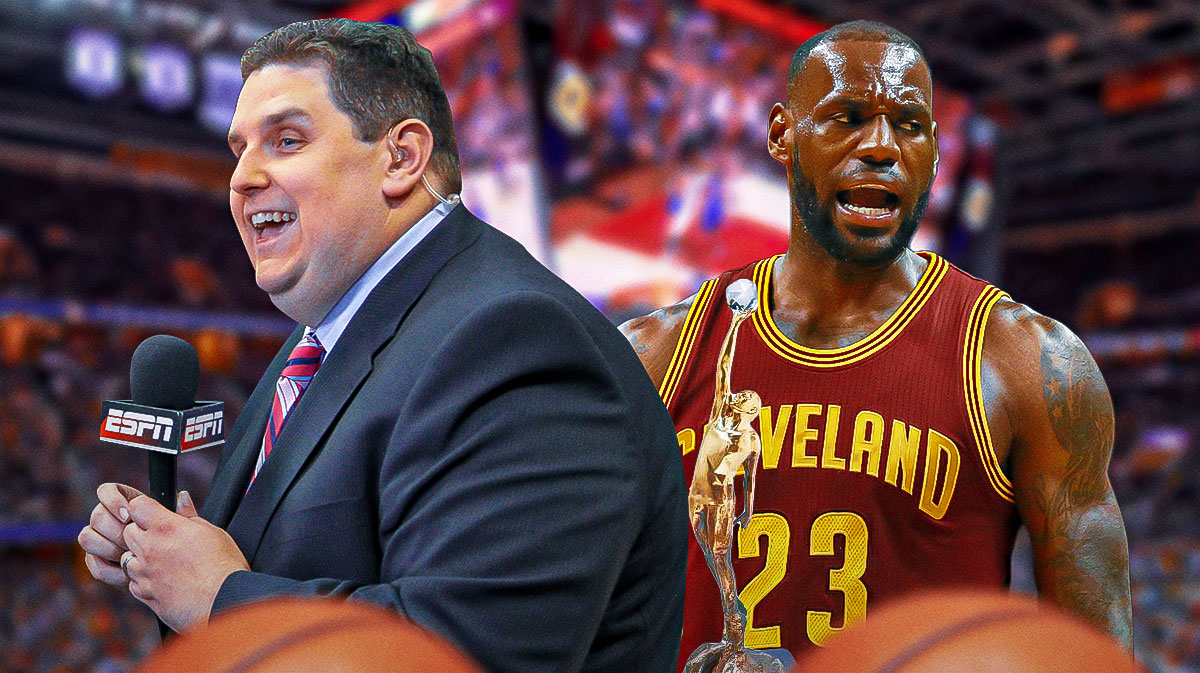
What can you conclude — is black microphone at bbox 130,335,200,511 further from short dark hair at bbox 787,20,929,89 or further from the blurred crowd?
the blurred crowd

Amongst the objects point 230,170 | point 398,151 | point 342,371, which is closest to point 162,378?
point 342,371

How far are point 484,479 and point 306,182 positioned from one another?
463mm

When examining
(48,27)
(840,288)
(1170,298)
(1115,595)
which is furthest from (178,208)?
(1170,298)

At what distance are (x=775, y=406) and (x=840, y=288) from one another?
0.25 meters

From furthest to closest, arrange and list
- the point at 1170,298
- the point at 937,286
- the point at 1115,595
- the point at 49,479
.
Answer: the point at 1170,298 < the point at 49,479 < the point at 937,286 < the point at 1115,595

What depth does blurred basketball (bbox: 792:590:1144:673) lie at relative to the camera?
708 mm

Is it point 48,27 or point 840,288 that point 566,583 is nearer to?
point 840,288

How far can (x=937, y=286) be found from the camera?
216 cm

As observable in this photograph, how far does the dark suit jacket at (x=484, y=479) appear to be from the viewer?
3.74 feet

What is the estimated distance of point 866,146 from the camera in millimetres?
2029

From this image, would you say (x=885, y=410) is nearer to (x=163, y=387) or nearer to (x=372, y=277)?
(x=372, y=277)

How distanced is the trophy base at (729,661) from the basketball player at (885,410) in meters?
0.24

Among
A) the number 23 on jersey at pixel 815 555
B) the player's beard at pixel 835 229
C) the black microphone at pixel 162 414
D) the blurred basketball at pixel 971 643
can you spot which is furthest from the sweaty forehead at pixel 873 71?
the blurred basketball at pixel 971 643

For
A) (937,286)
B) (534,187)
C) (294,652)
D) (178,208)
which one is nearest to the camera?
(294,652)
